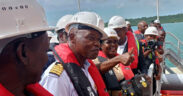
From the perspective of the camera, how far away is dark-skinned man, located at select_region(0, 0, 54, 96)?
73cm

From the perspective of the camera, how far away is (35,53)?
2.69ft

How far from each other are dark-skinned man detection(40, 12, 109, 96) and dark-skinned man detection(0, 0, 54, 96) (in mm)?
318

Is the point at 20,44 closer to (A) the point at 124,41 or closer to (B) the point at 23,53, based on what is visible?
(B) the point at 23,53

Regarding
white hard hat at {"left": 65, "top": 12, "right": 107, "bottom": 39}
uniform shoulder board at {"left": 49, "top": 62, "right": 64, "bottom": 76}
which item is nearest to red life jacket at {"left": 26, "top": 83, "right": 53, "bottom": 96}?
uniform shoulder board at {"left": 49, "top": 62, "right": 64, "bottom": 76}

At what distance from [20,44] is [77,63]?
70 centimetres

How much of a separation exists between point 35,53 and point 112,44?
4.81ft

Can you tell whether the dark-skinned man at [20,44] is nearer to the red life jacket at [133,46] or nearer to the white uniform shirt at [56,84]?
the white uniform shirt at [56,84]

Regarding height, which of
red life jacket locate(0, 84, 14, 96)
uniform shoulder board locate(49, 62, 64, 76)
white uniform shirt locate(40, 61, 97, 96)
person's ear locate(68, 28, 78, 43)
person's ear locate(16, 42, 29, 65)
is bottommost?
white uniform shirt locate(40, 61, 97, 96)

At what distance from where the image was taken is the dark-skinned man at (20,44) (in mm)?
727

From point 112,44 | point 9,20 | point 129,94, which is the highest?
point 9,20

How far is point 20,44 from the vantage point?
2.46 ft

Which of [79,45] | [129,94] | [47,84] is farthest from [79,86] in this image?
[129,94]

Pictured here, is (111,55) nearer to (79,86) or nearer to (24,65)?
(79,86)

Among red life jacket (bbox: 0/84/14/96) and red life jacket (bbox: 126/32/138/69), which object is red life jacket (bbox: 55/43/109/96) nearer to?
red life jacket (bbox: 0/84/14/96)
